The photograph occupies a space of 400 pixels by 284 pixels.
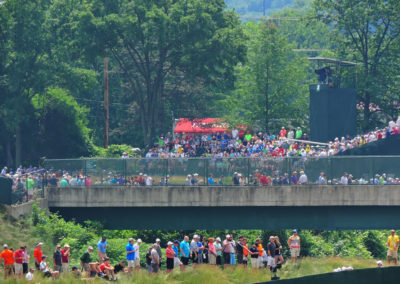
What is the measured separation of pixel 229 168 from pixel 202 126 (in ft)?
99.1

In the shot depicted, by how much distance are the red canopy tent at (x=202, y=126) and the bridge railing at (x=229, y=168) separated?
2864cm

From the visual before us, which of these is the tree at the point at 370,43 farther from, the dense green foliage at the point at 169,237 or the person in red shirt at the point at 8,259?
the person in red shirt at the point at 8,259

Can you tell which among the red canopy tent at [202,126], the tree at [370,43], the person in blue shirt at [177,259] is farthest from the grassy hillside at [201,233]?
the tree at [370,43]

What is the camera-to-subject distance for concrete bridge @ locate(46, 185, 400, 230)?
1490 inches

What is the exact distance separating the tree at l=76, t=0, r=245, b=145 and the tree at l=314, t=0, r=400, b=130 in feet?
30.3

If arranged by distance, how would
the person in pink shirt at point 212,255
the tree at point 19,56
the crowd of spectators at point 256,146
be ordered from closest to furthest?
the person in pink shirt at point 212,255 < the crowd of spectators at point 256,146 < the tree at point 19,56

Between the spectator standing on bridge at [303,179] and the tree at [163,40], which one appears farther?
the tree at [163,40]

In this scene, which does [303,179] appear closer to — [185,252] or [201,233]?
[201,233]

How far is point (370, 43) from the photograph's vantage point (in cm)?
7225

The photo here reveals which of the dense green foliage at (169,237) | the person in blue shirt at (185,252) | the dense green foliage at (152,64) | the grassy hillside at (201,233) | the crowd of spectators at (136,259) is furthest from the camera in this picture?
the dense green foliage at (152,64)

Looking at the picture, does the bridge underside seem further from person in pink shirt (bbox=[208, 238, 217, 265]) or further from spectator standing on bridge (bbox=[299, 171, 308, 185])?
person in pink shirt (bbox=[208, 238, 217, 265])

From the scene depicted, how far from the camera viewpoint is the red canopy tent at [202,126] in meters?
68.8

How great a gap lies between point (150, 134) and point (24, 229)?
31248 millimetres

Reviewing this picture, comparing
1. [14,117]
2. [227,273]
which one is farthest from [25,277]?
[14,117]
